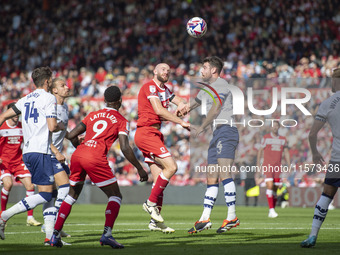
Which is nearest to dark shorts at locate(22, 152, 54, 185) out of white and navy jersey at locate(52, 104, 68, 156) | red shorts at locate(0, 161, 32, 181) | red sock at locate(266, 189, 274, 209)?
white and navy jersey at locate(52, 104, 68, 156)

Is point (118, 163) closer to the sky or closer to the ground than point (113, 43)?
closer to the ground

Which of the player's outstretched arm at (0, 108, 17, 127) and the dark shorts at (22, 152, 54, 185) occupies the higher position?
the player's outstretched arm at (0, 108, 17, 127)

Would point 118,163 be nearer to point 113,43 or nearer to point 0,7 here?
point 113,43

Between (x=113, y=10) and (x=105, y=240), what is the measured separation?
25.6 meters

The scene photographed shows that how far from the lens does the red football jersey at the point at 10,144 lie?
44.9ft

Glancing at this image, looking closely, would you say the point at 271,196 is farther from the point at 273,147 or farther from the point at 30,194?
the point at 30,194

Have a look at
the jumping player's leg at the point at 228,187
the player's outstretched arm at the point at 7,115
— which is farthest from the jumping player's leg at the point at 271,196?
the player's outstretched arm at the point at 7,115

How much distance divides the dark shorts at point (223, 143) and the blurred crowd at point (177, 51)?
948 centimetres

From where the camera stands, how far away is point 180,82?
25078mm

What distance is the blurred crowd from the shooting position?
22328mm

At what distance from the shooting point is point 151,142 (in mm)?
10398

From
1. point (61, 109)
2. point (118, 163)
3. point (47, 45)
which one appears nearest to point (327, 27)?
point (118, 163)

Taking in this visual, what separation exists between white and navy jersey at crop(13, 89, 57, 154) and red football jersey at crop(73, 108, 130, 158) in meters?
0.54

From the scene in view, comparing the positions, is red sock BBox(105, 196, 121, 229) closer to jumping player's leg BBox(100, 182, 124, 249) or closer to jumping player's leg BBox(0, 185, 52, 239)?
jumping player's leg BBox(100, 182, 124, 249)
